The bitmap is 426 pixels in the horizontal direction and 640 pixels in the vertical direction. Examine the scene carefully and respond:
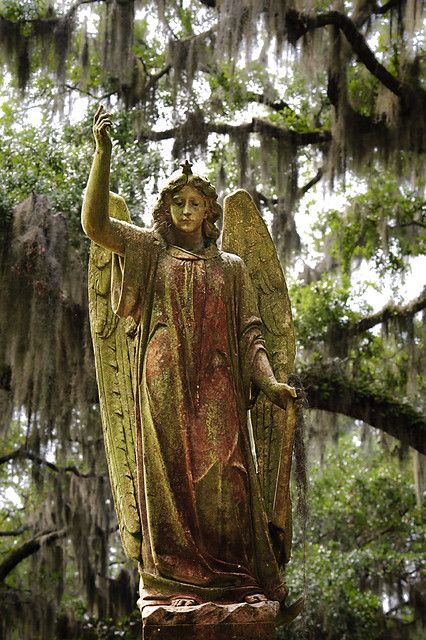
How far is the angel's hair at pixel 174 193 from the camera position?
6.15 meters

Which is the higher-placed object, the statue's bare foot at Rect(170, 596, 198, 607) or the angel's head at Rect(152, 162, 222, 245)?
the angel's head at Rect(152, 162, 222, 245)

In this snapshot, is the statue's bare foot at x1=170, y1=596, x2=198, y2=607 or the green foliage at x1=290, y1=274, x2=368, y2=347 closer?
the statue's bare foot at x1=170, y1=596, x2=198, y2=607

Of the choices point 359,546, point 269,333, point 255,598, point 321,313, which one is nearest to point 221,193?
point 321,313

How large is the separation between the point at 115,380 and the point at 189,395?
548 millimetres

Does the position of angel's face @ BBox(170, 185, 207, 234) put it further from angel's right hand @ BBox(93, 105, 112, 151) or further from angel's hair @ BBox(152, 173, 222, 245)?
angel's right hand @ BBox(93, 105, 112, 151)

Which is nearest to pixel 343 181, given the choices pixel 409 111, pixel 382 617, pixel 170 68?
pixel 409 111

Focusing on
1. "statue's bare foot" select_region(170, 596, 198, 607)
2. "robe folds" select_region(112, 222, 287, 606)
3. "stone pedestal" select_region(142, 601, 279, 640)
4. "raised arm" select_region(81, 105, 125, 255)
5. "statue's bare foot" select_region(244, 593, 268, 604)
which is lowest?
"stone pedestal" select_region(142, 601, 279, 640)

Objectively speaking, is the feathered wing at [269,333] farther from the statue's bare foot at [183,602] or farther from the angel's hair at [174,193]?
the statue's bare foot at [183,602]

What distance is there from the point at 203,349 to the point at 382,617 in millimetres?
11912

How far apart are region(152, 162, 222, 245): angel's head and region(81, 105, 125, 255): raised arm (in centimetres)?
31

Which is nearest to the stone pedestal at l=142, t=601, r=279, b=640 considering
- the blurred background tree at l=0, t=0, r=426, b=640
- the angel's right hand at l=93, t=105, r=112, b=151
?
the angel's right hand at l=93, t=105, r=112, b=151

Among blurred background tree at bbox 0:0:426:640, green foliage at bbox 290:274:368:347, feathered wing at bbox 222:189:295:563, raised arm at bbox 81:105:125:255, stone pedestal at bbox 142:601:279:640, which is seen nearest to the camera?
stone pedestal at bbox 142:601:279:640

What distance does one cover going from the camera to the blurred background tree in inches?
535

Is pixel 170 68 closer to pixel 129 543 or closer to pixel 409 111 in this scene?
pixel 409 111
